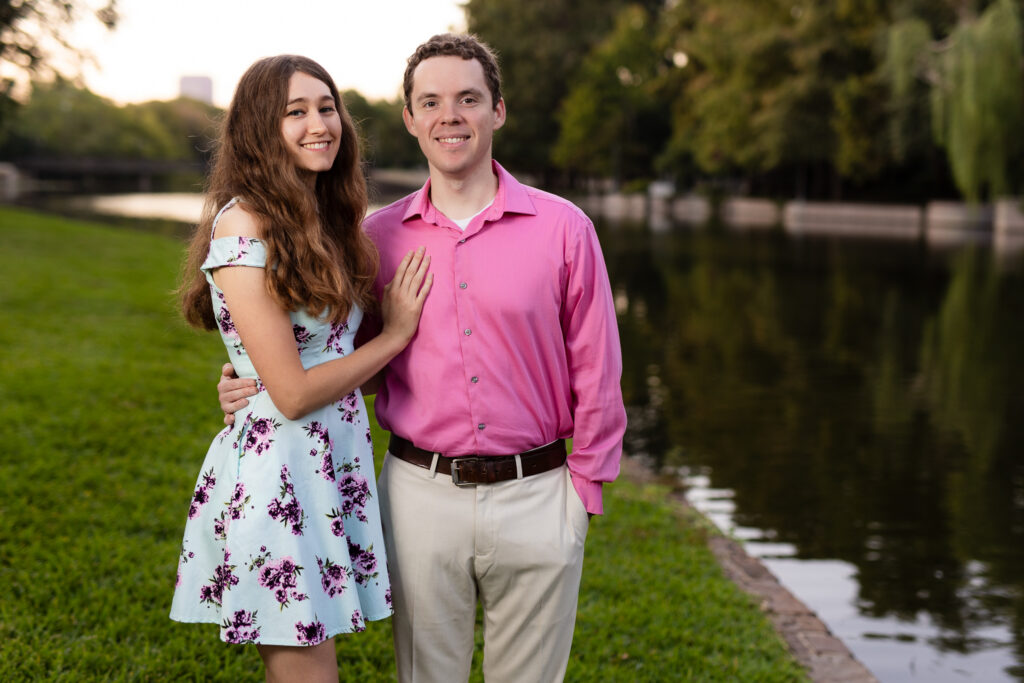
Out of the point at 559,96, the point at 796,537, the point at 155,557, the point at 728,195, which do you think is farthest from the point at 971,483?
the point at 559,96

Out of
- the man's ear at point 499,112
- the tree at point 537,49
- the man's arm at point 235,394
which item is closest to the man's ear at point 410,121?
the man's ear at point 499,112

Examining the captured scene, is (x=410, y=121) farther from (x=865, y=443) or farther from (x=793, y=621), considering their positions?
(x=865, y=443)

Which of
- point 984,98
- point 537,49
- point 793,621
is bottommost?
point 793,621

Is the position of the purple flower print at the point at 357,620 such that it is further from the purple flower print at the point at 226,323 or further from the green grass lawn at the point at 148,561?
the green grass lawn at the point at 148,561

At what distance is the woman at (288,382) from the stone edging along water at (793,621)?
2242 mm

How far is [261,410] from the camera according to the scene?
2385 mm

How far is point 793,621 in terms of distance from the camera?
4438mm

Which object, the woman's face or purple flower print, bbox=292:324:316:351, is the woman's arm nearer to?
purple flower print, bbox=292:324:316:351

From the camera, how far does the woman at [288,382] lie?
229 centimetres

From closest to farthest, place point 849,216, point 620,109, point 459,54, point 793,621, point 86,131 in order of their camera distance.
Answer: point 459,54, point 793,621, point 849,216, point 620,109, point 86,131

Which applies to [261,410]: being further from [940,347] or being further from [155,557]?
[940,347]

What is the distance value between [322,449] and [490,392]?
433 mm

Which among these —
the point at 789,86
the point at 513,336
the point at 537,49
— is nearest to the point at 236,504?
the point at 513,336

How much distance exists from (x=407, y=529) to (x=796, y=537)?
12.7 feet
